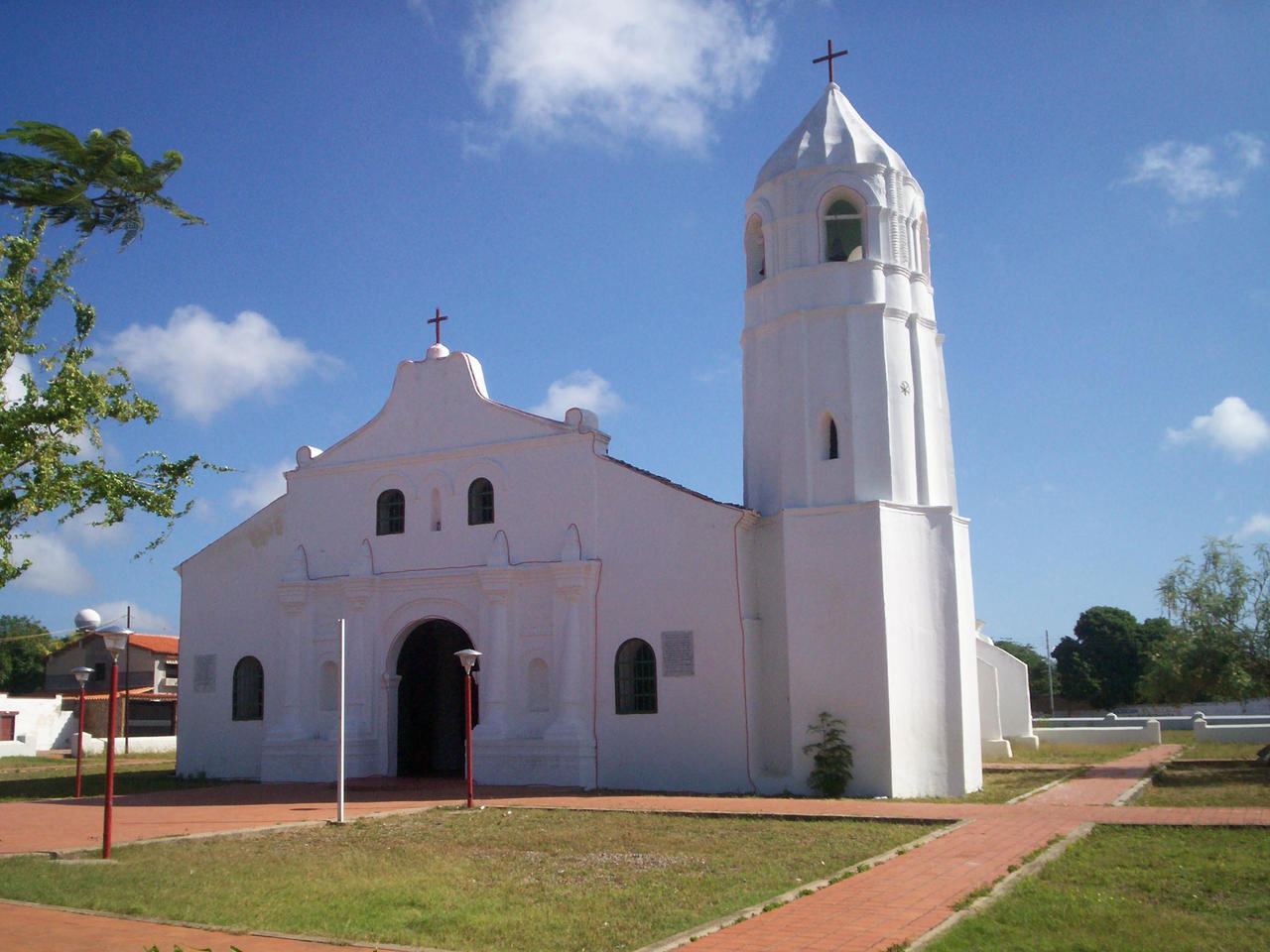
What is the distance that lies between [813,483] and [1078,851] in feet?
32.4

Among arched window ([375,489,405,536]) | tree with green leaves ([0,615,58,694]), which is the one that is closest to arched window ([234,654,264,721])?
arched window ([375,489,405,536])

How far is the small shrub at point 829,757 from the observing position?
62.3 feet

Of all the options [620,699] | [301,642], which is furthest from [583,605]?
[301,642]

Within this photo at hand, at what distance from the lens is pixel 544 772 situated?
2114 cm

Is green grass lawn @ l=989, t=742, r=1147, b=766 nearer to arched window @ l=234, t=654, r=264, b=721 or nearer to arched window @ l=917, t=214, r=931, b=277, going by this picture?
arched window @ l=917, t=214, r=931, b=277

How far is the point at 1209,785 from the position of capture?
19.0m

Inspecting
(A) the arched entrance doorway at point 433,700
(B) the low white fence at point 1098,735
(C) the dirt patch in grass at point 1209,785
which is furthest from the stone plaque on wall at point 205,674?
(B) the low white fence at point 1098,735

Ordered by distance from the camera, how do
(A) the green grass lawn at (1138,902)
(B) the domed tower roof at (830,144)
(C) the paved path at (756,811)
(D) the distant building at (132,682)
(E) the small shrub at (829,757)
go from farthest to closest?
1. (D) the distant building at (132,682)
2. (B) the domed tower roof at (830,144)
3. (E) the small shrub at (829,757)
4. (C) the paved path at (756,811)
5. (A) the green grass lawn at (1138,902)

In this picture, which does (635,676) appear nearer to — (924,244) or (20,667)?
(924,244)

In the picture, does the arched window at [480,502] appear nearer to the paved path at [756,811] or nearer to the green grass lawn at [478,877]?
the paved path at [756,811]

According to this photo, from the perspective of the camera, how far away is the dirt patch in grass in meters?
16.4

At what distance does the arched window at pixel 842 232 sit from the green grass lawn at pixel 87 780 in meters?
16.8

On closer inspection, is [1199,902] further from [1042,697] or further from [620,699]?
[1042,697]

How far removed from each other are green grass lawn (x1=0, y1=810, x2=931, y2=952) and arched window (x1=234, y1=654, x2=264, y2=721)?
10.2 m
